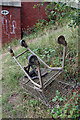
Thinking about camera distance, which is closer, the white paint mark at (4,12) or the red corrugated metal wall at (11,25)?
the white paint mark at (4,12)

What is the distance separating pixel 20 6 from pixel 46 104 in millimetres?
6754

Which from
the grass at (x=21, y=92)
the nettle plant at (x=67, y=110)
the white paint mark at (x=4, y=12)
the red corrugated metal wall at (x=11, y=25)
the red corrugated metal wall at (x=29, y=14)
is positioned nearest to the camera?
the nettle plant at (x=67, y=110)

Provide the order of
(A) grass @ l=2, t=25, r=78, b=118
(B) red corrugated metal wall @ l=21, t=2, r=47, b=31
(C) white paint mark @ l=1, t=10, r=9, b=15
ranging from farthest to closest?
(B) red corrugated metal wall @ l=21, t=2, r=47, b=31 < (C) white paint mark @ l=1, t=10, r=9, b=15 < (A) grass @ l=2, t=25, r=78, b=118

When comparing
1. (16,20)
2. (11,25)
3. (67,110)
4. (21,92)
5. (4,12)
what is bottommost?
(21,92)

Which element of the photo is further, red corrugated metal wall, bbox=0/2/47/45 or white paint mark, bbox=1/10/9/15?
red corrugated metal wall, bbox=0/2/47/45

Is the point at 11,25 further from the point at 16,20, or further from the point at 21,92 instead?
the point at 21,92

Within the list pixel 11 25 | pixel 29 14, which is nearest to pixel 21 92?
pixel 11 25

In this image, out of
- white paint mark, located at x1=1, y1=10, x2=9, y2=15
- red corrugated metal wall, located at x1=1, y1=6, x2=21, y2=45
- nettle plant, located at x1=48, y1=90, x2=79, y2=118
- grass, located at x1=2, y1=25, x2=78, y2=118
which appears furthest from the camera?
red corrugated metal wall, located at x1=1, y1=6, x2=21, y2=45

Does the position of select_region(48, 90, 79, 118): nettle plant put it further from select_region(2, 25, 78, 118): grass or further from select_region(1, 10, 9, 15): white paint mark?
select_region(1, 10, 9, 15): white paint mark

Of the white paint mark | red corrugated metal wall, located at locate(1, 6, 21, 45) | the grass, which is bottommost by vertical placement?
the grass

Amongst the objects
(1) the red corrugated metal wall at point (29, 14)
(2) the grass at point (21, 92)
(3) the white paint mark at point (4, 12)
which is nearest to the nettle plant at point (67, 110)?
(2) the grass at point (21, 92)

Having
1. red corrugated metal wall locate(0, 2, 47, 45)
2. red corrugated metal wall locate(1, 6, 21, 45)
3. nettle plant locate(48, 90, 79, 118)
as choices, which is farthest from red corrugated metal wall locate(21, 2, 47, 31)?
nettle plant locate(48, 90, 79, 118)

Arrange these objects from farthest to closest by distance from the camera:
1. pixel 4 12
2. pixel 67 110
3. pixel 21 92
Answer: pixel 4 12, pixel 21 92, pixel 67 110

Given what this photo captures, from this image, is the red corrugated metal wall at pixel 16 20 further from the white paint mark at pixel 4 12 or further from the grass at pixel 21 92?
the grass at pixel 21 92
